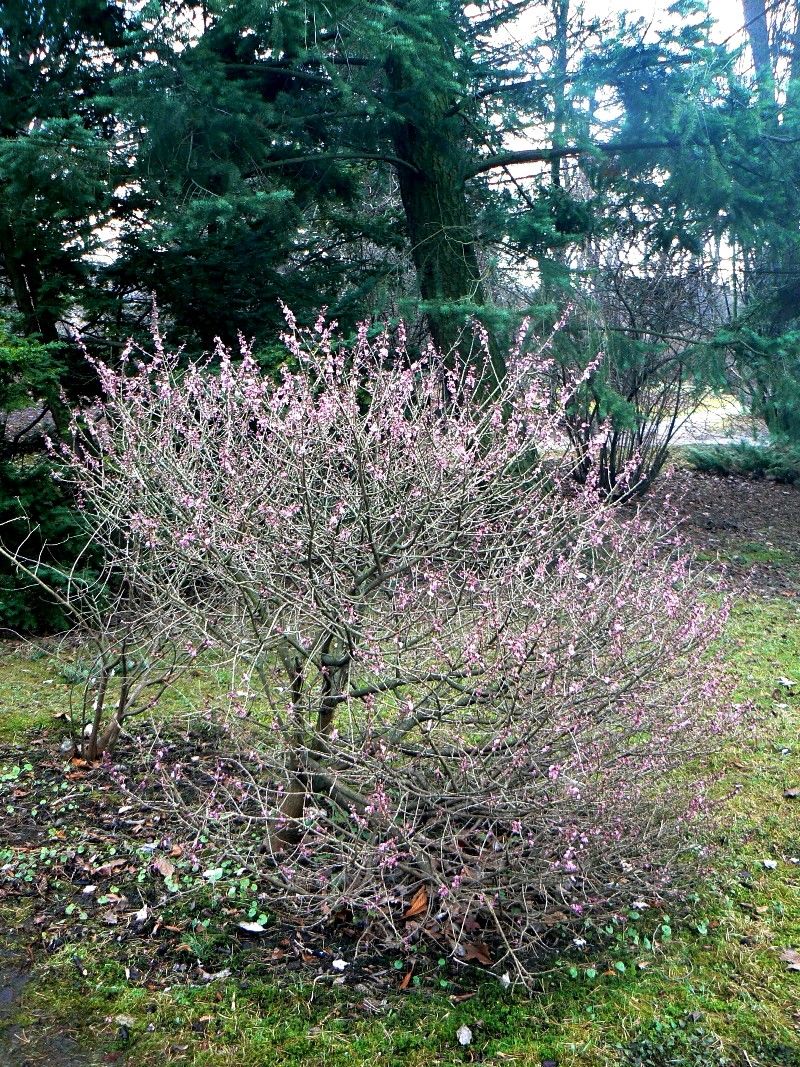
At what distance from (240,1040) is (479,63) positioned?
8143 mm

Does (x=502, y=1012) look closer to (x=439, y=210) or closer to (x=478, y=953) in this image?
(x=478, y=953)

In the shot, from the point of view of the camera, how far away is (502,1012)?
2807 millimetres

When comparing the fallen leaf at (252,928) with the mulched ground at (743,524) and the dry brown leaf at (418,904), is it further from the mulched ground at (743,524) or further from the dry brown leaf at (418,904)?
the mulched ground at (743,524)

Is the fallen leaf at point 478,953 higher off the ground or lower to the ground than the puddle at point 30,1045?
lower

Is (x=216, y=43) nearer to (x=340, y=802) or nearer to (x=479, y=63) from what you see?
(x=479, y=63)

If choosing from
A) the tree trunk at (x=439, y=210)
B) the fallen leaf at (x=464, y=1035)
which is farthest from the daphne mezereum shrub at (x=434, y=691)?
the tree trunk at (x=439, y=210)

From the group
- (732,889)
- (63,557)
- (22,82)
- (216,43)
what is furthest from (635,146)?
(732,889)

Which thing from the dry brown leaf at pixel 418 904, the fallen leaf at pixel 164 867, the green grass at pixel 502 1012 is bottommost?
the green grass at pixel 502 1012

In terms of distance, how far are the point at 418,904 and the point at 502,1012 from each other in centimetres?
44

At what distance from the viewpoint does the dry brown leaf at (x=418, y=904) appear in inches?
120

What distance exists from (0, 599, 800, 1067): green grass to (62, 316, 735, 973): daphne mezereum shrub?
0.21 metres

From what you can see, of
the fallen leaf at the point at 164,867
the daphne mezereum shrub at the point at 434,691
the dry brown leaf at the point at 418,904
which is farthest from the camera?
the fallen leaf at the point at 164,867

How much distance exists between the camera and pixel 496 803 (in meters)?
2.83

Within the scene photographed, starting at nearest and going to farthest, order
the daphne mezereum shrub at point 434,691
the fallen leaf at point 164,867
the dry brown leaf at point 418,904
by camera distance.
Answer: the daphne mezereum shrub at point 434,691 → the dry brown leaf at point 418,904 → the fallen leaf at point 164,867
